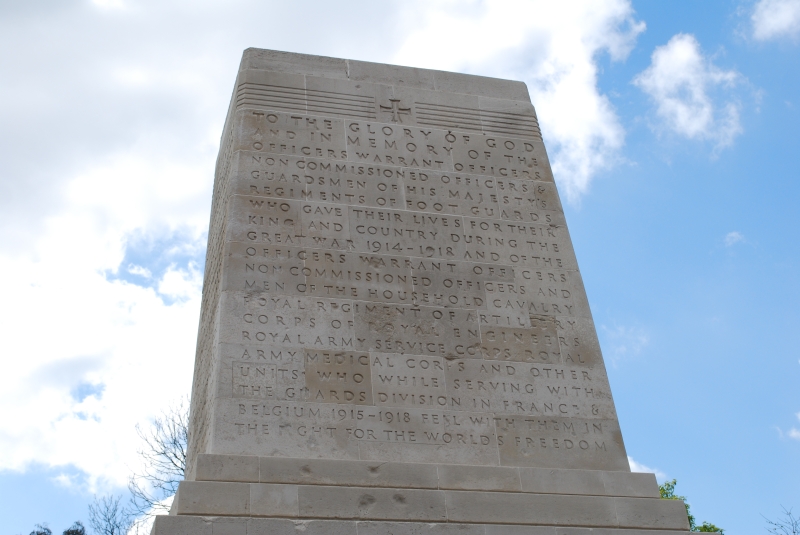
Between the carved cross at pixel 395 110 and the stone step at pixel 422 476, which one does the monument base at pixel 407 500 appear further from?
the carved cross at pixel 395 110

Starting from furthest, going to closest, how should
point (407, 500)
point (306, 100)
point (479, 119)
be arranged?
1. point (479, 119)
2. point (306, 100)
3. point (407, 500)

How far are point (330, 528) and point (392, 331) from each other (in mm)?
2847

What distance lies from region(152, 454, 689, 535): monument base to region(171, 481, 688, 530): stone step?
10 millimetres

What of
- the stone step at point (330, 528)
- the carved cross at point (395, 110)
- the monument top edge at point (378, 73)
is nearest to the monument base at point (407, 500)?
the stone step at point (330, 528)

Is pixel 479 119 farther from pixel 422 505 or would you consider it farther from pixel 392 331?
pixel 422 505

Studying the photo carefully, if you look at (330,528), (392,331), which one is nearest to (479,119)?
(392,331)

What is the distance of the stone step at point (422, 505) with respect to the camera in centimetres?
878

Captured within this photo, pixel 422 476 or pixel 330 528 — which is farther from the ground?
pixel 422 476

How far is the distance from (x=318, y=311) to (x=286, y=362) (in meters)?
0.83

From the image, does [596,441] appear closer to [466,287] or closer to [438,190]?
[466,287]

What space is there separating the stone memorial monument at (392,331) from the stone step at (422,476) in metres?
0.02

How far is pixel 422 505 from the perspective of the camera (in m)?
9.31

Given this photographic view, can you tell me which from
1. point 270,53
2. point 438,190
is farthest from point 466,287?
point 270,53

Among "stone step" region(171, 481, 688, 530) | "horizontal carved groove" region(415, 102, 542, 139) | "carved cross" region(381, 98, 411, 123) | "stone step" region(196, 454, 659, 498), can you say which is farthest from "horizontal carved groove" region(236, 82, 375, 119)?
"stone step" region(171, 481, 688, 530)
